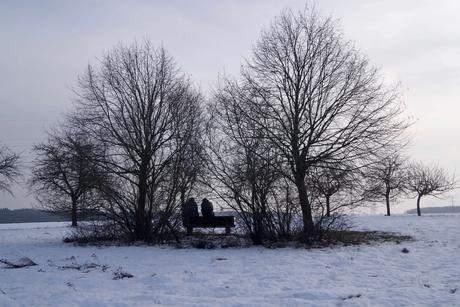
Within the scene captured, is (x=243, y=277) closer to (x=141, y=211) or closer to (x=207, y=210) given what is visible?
(x=207, y=210)

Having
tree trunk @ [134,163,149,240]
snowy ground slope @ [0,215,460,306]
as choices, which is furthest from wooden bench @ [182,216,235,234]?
snowy ground slope @ [0,215,460,306]

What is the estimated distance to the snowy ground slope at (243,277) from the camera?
8359 mm

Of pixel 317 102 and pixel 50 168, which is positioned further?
pixel 50 168

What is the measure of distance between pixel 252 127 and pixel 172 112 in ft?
13.4

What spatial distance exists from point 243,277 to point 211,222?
899 cm

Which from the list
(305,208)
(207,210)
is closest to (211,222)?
(207,210)

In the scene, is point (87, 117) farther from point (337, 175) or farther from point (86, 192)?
point (337, 175)

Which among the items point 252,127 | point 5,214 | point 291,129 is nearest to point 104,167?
point 252,127

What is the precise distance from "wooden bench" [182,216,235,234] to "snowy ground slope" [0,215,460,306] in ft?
9.68

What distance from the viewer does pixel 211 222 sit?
1953 cm

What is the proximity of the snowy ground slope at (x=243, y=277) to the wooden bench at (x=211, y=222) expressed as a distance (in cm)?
295

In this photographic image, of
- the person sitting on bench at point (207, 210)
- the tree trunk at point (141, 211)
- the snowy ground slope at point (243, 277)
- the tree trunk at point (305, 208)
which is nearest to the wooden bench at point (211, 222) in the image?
the person sitting on bench at point (207, 210)

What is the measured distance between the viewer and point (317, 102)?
18781 millimetres

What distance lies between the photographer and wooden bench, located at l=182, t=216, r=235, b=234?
19066mm
